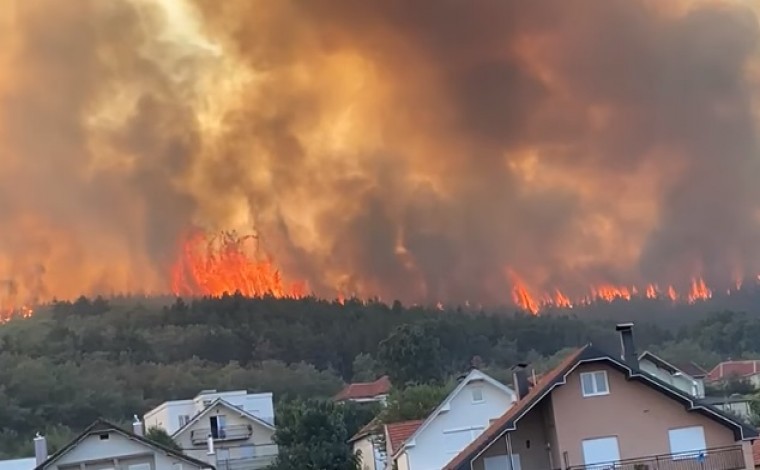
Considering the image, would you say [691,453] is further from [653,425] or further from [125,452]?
[125,452]

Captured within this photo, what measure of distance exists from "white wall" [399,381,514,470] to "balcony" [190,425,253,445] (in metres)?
32.4

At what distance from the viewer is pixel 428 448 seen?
60719mm

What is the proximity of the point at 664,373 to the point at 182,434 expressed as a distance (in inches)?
1609

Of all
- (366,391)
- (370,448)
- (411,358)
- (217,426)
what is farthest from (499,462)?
(411,358)

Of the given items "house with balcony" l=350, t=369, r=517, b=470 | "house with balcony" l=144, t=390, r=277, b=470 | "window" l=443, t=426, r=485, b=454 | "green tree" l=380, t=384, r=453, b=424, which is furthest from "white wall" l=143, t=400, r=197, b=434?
"window" l=443, t=426, r=485, b=454

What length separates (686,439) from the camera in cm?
4506

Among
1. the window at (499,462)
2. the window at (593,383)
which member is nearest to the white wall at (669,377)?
the window at (593,383)

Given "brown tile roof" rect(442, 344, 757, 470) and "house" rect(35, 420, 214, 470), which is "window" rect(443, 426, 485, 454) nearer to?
"house" rect(35, 420, 214, 470)

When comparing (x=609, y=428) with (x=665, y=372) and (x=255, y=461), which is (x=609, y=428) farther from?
(x=255, y=461)

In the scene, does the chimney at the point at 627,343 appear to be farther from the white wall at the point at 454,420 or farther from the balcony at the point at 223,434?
the balcony at the point at 223,434

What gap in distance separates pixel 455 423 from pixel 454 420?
186mm

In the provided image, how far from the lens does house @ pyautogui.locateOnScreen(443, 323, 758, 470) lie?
4419 centimetres

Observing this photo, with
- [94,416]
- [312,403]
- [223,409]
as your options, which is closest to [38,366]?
[94,416]

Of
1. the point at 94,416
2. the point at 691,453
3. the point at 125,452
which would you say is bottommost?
the point at 691,453
